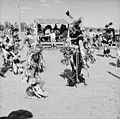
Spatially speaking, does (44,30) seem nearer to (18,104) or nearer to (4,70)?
(4,70)

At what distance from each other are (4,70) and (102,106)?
21.8 feet

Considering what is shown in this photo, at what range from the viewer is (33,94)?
750cm

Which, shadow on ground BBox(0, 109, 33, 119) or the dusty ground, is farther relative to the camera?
the dusty ground

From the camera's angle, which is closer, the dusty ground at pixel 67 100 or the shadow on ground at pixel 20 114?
the shadow on ground at pixel 20 114

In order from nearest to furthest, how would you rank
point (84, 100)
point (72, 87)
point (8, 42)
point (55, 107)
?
point (55, 107), point (84, 100), point (72, 87), point (8, 42)

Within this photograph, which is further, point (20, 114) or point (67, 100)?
point (67, 100)

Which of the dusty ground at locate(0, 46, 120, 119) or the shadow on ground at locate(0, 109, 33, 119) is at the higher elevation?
the dusty ground at locate(0, 46, 120, 119)

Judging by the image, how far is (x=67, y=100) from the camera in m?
7.10

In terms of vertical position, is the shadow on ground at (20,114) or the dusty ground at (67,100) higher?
the dusty ground at (67,100)

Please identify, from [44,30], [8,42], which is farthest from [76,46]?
[44,30]

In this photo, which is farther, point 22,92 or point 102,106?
point 22,92

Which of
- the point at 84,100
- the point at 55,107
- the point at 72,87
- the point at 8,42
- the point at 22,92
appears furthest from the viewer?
the point at 8,42

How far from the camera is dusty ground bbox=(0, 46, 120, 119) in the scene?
602 cm

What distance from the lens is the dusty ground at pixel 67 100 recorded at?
237 inches
